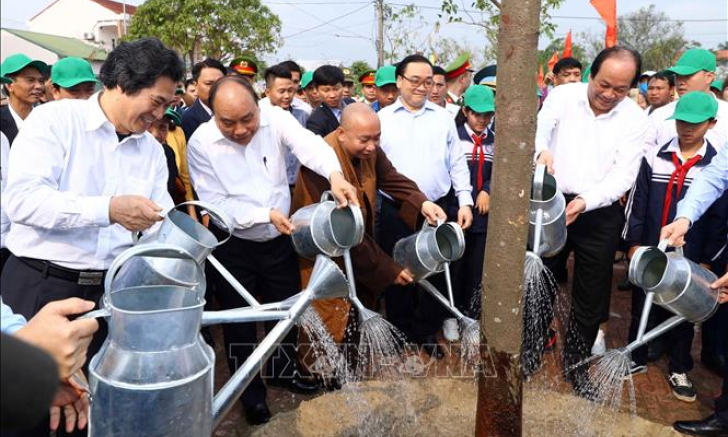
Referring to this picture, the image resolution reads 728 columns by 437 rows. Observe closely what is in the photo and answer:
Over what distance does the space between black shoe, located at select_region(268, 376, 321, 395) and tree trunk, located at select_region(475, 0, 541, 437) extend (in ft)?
4.31

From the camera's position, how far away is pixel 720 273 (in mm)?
3508

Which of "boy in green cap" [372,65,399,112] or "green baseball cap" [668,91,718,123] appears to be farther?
"boy in green cap" [372,65,399,112]

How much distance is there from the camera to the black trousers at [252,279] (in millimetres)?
2979

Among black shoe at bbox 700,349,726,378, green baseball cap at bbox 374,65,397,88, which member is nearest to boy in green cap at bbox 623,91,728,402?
black shoe at bbox 700,349,726,378

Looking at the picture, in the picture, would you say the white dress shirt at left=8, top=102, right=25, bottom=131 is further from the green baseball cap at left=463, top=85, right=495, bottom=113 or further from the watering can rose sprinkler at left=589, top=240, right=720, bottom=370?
the watering can rose sprinkler at left=589, top=240, right=720, bottom=370

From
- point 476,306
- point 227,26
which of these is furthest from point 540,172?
point 227,26

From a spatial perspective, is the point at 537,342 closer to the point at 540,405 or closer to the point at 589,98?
the point at 540,405

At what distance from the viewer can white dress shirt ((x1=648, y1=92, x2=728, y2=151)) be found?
4.10 meters

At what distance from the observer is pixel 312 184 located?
3.04 m

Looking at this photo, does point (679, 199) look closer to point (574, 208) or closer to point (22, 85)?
point (574, 208)

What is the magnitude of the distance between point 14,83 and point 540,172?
142 inches

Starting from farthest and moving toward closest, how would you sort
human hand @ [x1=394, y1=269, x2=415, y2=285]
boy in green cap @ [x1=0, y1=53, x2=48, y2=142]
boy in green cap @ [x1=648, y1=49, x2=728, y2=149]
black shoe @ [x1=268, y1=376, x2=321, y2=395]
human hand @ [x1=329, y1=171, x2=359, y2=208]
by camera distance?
boy in green cap @ [x1=648, y1=49, x2=728, y2=149] < boy in green cap @ [x1=0, y1=53, x2=48, y2=142] < black shoe @ [x1=268, y1=376, x2=321, y2=395] < human hand @ [x1=394, y1=269, x2=415, y2=285] < human hand @ [x1=329, y1=171, x2=359, y2=208]

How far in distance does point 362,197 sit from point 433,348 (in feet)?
4.50

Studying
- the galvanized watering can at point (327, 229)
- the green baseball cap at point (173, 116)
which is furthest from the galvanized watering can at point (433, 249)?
the green baseball cap at point (173, 116)
